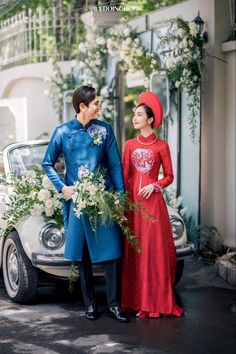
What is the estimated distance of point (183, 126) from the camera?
10.1m

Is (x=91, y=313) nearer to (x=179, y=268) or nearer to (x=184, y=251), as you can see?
(x=184, y=251)

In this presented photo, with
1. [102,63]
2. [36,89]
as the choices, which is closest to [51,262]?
[102,63]

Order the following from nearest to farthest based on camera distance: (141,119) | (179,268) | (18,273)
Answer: (141,119) → (18,273) → (179,268)

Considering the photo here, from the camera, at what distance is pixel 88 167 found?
20.9 ft

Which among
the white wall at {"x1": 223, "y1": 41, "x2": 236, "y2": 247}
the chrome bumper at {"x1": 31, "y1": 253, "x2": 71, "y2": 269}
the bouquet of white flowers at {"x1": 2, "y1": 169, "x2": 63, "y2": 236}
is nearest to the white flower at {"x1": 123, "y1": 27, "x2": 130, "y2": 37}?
the white wall at {"x1": 223, "y1": 41, "x2": 236, "y2": 247}

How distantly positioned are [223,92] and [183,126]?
80 centimetres

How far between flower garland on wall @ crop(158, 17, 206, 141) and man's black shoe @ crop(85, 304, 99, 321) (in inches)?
141

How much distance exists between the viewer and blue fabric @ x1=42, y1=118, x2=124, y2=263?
6371mm

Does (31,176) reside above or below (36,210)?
above

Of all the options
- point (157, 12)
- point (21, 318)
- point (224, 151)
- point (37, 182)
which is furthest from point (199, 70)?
point (21, 318)

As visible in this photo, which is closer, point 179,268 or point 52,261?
point 52,261

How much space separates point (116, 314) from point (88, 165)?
1.21 m

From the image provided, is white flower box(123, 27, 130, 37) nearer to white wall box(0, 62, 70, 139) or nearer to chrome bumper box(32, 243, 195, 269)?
white wall box(0, 62, 70, 139)

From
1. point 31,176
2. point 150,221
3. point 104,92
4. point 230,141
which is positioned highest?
point 104,92
